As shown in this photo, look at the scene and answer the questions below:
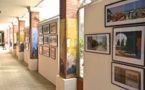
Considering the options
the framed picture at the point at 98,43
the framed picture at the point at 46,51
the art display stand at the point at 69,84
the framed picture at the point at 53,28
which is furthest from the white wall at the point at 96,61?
the framed picture at the point at 46,51

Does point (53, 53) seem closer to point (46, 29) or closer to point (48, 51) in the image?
point (48, 51)

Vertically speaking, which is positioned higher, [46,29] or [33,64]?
[46,29]

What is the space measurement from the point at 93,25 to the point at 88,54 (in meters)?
0.64

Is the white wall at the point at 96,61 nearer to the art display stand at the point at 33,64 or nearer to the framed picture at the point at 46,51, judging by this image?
the framed picture at the point at 46,51

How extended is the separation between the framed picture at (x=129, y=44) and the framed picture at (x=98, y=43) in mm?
236

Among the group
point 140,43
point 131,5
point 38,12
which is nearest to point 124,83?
point 140,43

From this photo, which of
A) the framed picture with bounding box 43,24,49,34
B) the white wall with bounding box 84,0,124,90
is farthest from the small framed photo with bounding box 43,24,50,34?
the white wall with bounding box 84,0,124,90

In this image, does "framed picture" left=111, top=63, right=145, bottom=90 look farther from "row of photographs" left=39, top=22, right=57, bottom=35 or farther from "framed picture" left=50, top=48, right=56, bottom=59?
"row of photographs" left=39, top=22, right=57, bottom=35

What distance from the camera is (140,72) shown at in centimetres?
246

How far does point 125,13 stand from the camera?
2738 millimetres

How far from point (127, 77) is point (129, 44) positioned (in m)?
0.50

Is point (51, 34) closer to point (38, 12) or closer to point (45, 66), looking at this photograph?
point (45, 66)

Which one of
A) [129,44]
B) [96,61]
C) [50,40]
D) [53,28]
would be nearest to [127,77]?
[129,44]

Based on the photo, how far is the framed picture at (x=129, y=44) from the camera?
2447 mm
